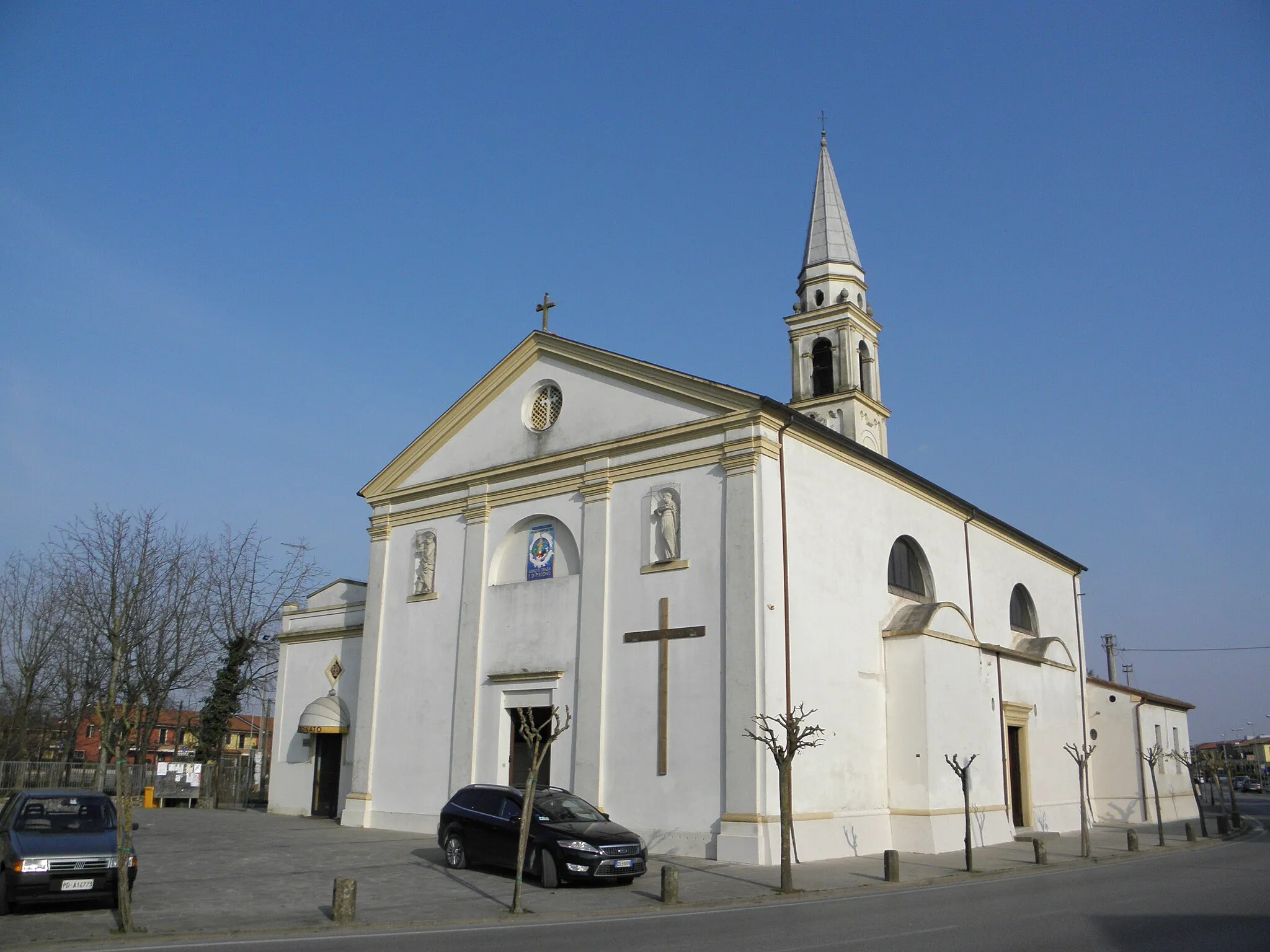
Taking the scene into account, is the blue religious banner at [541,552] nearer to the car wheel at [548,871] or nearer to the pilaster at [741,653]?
the pilaster at [741,653]

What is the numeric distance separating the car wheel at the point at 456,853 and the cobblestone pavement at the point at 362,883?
29 cm

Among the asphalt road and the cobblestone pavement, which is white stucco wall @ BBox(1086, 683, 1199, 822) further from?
the asphalt road

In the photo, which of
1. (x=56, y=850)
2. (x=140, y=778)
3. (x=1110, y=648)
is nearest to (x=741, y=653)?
(x=56, y=850)

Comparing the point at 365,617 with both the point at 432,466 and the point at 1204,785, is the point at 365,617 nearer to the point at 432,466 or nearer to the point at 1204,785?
the point at 432,466

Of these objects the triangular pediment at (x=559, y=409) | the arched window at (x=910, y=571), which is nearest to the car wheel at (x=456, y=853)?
the triangular pediment at (x=559, y=409)

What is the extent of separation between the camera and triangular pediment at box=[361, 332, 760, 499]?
2138cm

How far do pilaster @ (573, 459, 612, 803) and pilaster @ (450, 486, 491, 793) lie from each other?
3270 mm

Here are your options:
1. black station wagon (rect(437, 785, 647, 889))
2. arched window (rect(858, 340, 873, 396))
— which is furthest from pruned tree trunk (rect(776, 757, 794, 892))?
arched window (rect(858, 340, 873, 396))

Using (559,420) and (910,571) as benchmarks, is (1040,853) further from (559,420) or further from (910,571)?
(559,420)

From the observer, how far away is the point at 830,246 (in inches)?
1431

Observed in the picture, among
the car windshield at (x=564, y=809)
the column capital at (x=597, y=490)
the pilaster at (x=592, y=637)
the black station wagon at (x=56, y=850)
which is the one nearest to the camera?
the black station wagon at (x=56, y=850)

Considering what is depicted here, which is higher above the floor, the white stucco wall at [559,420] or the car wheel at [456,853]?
the white stucco wall at [559,420]

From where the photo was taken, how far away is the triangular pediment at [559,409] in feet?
70.1

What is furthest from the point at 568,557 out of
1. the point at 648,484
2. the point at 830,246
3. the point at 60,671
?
the point at 60,671
